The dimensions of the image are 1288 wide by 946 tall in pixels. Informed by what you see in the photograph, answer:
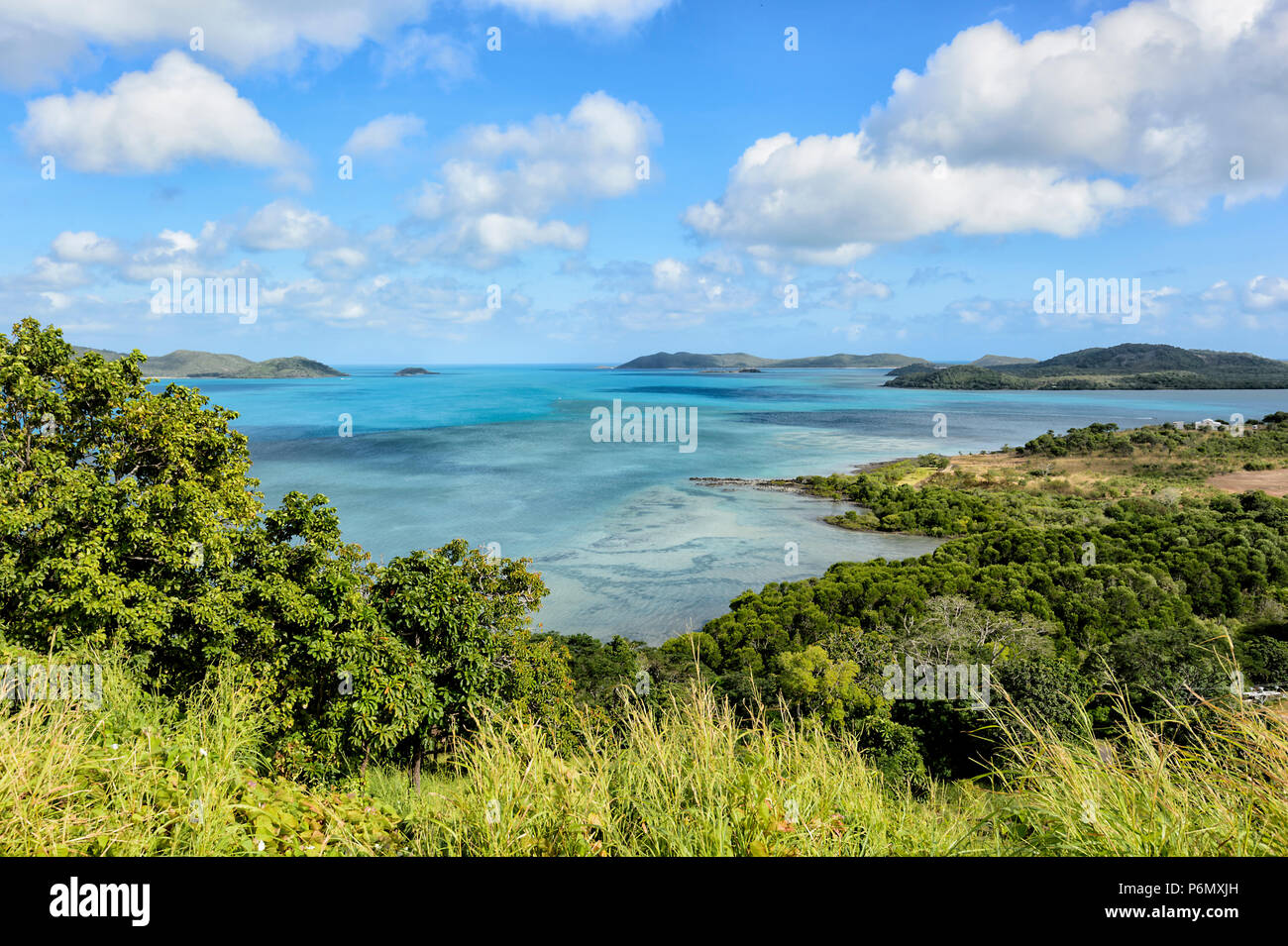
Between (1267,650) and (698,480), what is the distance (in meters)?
37.4

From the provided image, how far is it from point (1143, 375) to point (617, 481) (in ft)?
539

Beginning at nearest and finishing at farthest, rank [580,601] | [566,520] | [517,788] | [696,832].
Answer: [696,832], [517,788], [580,601], [566,520]

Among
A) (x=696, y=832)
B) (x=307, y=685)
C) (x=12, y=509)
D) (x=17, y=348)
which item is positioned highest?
(x=17, y=348)

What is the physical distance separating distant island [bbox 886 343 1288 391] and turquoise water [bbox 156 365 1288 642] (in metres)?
33.4

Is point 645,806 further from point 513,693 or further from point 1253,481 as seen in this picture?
point 1253,481

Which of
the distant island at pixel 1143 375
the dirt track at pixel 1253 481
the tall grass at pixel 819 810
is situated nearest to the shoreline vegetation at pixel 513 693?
the tall grass at pixel 819 810

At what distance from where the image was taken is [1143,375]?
16450 centimetres

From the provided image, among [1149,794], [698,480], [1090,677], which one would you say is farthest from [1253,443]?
[1149,794]

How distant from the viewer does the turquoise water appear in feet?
96.2

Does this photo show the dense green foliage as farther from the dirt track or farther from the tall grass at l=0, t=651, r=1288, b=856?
the dirt track

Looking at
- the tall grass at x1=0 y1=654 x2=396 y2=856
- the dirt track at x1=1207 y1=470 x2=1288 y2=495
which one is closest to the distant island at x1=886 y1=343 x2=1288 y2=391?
the dirt track at x1=1207 y1=470 x2=1288 y2=495

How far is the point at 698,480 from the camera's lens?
5200 cm

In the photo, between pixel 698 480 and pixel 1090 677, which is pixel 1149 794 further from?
pixel 698 480

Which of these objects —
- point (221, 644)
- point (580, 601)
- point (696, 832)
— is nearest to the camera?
point (696, 832)
